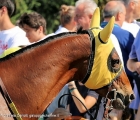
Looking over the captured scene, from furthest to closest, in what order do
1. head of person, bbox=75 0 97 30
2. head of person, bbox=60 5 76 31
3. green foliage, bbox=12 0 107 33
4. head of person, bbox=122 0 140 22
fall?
green foliage, bbox=12 0 107 33, head of person, bbox=60 5 76 31, head of person, bbox=122 0 140 22, head of person, bbox=75 0 97 30

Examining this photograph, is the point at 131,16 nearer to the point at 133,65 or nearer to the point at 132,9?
the point at 132,9

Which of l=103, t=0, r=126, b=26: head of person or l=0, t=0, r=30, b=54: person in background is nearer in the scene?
l=0, t=0, r=30, b=54: person in background

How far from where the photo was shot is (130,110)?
263 inches

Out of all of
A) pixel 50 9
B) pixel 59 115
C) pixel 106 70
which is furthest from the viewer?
pixel 50 9

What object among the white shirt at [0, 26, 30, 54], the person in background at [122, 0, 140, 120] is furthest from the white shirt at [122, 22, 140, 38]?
the white shirt at [0, 26, 30, 54]

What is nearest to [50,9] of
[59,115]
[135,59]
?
[135,59]

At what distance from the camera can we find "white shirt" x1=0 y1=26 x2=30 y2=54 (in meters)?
6.27

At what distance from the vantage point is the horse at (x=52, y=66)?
13.2 feet

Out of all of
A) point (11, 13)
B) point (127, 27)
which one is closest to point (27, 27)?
point (11, 13)

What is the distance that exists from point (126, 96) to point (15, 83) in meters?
1.01

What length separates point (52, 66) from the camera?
162 inches

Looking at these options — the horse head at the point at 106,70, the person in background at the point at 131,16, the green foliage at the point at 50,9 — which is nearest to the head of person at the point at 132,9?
the person in background at the point at 131,16

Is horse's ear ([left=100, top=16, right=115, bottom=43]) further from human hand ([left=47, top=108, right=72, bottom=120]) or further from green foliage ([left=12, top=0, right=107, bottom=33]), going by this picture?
green foliage ([left=12, top=0, right=107, bottom=33])

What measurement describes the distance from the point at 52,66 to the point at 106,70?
47cm
